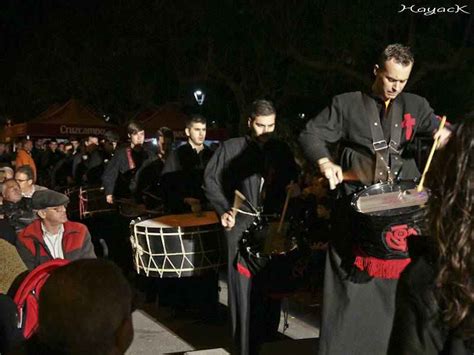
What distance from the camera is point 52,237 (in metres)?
5.10

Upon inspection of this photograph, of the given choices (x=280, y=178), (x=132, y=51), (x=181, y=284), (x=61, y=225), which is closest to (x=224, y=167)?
(x=280, y=178)

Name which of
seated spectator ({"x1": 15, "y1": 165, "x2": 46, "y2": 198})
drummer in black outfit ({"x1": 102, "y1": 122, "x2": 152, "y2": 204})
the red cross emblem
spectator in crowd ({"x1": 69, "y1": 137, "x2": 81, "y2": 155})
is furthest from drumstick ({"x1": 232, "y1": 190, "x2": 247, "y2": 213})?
spectator in crowd ({"x1": 69, "y1": 137, "x2": 81, "y2": 155})

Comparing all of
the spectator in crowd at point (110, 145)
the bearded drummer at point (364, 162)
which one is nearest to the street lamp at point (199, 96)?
the spectator in crowd at point (110, 145)

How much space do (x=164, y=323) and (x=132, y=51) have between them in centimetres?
2238

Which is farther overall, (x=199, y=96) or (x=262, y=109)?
(x=199, y=96)

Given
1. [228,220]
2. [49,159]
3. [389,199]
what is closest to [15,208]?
[228,220]

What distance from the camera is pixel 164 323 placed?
699 cm

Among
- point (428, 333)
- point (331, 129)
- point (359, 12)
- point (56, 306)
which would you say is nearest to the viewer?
point (428, 333)

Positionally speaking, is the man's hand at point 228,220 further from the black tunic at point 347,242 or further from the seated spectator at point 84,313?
the seated spectator at point 84,313

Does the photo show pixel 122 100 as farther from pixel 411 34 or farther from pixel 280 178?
pixel 280 178

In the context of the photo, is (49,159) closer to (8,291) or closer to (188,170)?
(188,170)

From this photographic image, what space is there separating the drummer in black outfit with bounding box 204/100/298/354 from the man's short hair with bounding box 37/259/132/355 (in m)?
2.55

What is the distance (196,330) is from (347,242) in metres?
3.34

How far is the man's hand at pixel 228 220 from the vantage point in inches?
195
